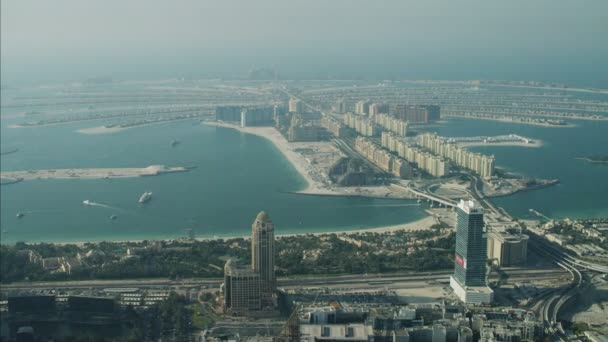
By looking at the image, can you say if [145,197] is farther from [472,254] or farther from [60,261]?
[472,254]

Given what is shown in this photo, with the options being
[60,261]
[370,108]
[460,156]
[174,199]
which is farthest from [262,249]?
[370,108]

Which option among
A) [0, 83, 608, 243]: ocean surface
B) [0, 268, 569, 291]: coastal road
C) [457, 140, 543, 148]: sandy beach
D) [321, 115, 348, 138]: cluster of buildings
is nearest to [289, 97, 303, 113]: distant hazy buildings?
[321, 115, 348, 138]: cluster of buildings

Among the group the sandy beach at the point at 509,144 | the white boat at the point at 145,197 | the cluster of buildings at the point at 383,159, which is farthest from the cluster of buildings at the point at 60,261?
the sandy beach at the point at 509,144

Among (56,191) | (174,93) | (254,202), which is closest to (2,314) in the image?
(254,202)

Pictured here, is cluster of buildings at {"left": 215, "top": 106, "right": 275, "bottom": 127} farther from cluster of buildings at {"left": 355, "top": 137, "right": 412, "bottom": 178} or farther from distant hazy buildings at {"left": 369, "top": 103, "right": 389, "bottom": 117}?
cluster of buildings at {"left": 355, "top": 137, "right": 412, "bottom": 178}

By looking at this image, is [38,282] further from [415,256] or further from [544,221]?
[544,221]
